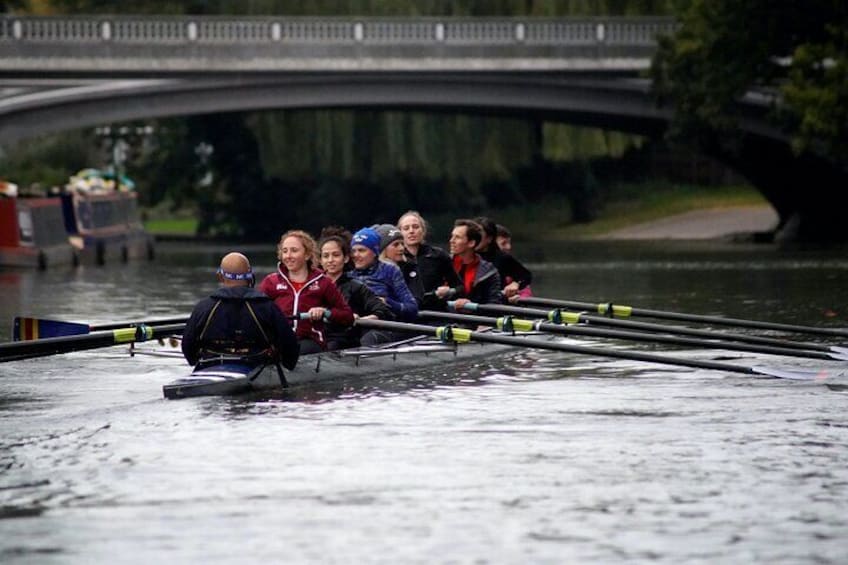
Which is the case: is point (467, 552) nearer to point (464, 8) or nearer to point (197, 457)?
point (197, 457)

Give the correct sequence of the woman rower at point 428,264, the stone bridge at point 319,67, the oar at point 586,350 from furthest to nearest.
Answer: the stone bridge at point 319,67 < the woman rower at point 428,264 < the oar at point 586,350

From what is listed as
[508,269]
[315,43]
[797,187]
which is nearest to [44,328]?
[508,269]

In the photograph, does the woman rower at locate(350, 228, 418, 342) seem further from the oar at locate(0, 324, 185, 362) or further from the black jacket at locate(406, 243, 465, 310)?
the oar at locate(0, 324, 185, 362)

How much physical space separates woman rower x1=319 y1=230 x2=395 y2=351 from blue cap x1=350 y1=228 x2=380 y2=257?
0.13 m

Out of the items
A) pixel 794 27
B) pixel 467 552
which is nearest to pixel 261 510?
pixel 467 552

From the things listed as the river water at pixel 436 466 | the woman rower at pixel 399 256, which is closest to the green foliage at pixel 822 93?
the river water at pixel 436 466

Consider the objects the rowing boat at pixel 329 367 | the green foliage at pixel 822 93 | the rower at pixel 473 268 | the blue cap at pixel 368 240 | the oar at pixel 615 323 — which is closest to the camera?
the rowing boat at pixel 329 367

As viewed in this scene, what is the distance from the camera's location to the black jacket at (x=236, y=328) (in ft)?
51.1

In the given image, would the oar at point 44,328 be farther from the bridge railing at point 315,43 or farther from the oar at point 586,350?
the bridge railing at point 315,43

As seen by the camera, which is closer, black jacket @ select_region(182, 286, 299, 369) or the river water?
the river water

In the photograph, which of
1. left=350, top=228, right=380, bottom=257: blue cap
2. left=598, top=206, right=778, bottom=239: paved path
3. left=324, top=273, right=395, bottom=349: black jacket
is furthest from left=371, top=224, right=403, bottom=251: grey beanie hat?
left=598, top=206, right=778, bottom=239: paved path

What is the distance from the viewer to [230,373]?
1579 cm

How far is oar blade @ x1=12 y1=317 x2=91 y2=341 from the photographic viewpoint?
55.9ft

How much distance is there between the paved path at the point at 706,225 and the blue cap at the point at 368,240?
4658cm
